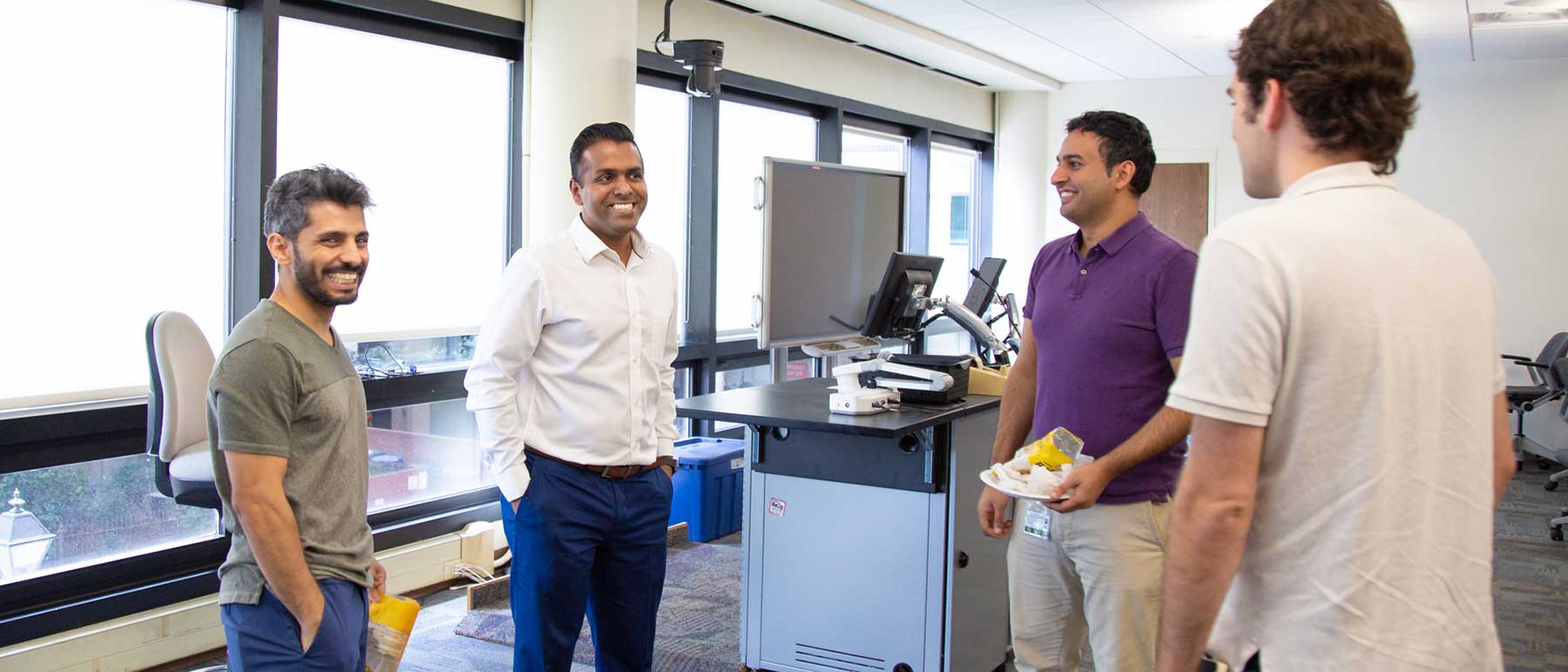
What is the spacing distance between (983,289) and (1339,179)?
2665 millimetres

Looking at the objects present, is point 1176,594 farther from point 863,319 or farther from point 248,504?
point 863,319

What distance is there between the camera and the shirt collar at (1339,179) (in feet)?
3.55

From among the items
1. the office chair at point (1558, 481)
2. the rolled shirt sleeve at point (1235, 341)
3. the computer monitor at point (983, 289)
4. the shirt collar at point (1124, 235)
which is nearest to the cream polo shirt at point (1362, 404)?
the rolled shirt sleeve at point (1235, 341)

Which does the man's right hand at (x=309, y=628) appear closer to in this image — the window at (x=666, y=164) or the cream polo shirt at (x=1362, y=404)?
the cream polo shirt at (x=1362, y=404)

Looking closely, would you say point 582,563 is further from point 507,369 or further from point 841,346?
point 841,346

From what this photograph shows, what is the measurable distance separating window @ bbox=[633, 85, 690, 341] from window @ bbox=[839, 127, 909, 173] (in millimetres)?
1558

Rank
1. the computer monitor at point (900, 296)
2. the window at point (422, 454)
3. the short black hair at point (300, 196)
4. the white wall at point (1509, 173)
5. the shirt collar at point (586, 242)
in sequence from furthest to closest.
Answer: the white wall at point (1509, 173) < the window at point (422, 454) < the computer monitor at point (900, 296) < the shirt collar at point (586, 242) < the short black hair at point (300, 196)

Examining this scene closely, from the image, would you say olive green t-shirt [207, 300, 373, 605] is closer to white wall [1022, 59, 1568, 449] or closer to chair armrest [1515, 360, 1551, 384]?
chair armrest [1515, 360, 1551, 384]

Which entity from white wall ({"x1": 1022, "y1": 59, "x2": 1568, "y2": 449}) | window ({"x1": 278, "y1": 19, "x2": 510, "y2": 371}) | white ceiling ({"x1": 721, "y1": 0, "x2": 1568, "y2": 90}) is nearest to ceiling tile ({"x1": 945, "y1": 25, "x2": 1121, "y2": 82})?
white ceiling ({"x1": 721, "y1": 0, "x2": 1568, "y2": 90})

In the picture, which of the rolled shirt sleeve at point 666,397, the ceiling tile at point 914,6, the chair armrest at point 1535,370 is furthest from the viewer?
the chair armrest at point 1535,370

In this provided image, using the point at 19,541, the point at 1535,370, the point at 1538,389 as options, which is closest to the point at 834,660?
the point at 19,541

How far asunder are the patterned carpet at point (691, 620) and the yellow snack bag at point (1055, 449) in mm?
1649

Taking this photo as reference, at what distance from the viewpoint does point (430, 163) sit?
13.8ft

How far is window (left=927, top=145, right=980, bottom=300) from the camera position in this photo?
792 centimetres
